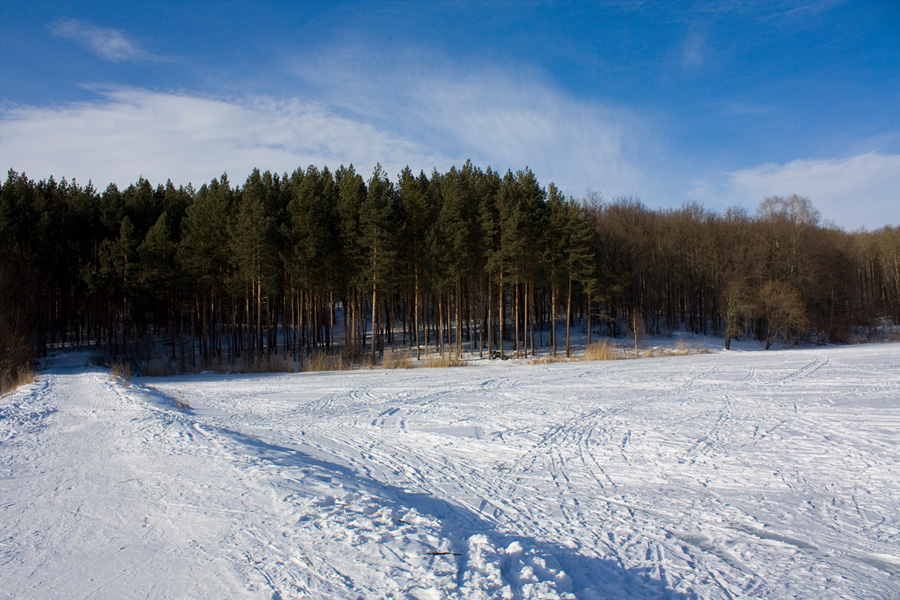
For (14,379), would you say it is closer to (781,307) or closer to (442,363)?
(442,363)

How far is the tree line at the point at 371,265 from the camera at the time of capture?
33656 mm

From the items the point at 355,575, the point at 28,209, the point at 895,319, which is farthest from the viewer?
the point at 895,319

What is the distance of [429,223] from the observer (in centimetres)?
3706

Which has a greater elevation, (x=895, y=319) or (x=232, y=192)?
(x=232, y=192)

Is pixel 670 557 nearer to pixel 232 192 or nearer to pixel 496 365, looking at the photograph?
pixel 496 365

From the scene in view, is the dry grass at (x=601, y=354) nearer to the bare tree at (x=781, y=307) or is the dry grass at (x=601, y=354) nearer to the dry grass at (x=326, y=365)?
the dry grass at (x=326, y=365)

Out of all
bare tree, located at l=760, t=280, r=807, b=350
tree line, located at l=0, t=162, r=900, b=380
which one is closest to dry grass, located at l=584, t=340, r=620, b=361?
tree line, located at l=0, t=162, r=900, b=380

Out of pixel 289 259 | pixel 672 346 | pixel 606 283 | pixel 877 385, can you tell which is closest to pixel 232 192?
pixel 289 259

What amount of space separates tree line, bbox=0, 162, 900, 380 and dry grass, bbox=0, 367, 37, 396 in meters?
1.16

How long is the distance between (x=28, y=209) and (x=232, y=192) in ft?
47.3

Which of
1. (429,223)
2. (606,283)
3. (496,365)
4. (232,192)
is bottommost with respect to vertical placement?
(496,365)

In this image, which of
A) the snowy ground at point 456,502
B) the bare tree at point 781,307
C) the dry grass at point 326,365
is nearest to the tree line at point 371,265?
the bare tree at point 781,307

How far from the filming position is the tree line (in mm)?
33656

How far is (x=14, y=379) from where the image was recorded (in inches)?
851
